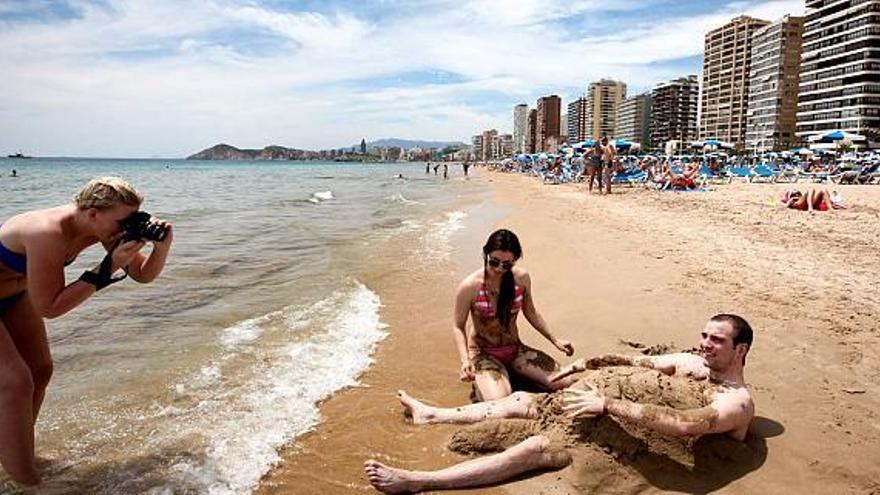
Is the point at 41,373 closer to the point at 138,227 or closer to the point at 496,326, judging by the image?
the point at 138,227

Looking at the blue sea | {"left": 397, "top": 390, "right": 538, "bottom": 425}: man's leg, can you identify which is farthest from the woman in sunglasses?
the blue sea

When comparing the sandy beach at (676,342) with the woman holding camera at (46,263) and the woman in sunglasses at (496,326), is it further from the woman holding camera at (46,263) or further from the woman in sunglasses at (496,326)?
the woman holding camera at (46,263)

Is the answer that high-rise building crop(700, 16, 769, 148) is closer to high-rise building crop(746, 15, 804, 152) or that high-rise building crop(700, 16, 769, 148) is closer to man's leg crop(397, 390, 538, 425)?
high-rise building crop(746, 15, 804, 152)

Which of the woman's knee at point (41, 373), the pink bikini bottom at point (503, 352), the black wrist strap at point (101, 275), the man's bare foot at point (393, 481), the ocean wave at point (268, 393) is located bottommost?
the ocean wave at point (268, 393)

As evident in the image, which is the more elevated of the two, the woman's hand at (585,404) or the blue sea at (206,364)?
the woman's hand at (585,404)

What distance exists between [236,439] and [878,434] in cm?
351

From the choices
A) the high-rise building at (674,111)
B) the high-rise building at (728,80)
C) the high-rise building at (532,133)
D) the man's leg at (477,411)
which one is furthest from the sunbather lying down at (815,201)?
the high-rise building at (532,133)

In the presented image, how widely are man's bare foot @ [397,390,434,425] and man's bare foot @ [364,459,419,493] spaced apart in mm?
685

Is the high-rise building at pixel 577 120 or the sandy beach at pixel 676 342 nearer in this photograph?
the sandy beach at pixel 676 342

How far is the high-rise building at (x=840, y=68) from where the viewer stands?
2820 inches

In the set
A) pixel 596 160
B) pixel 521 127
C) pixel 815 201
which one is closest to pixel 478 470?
pixel 815 201

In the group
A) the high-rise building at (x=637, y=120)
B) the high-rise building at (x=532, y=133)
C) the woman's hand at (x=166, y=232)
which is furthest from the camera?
the high-rise building at (x=532, y=133)

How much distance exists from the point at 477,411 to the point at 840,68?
92.5 m

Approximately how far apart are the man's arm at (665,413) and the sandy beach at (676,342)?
18 cm
